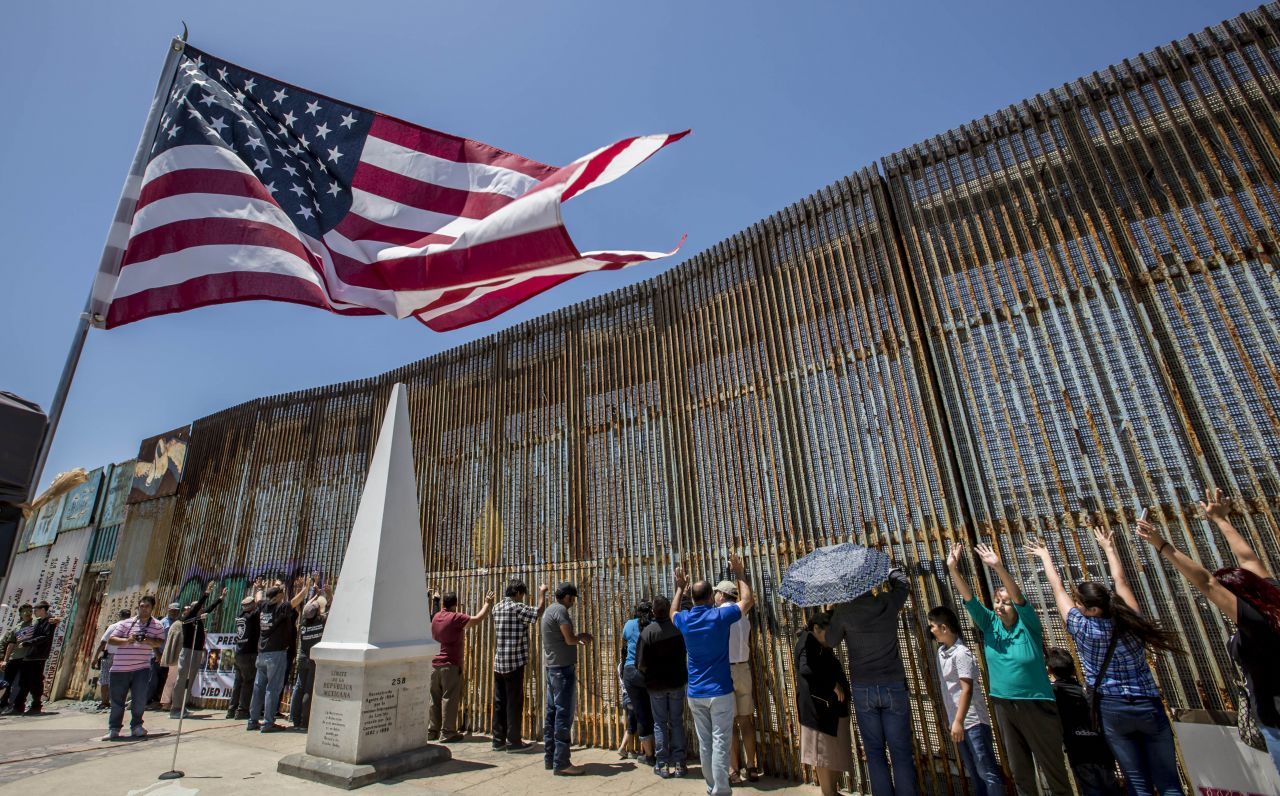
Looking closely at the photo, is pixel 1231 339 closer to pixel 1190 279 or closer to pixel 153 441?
pixel 1190 279

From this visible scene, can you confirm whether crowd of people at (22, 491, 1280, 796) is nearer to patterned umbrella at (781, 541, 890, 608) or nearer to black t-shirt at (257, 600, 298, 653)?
patterned umbrella at (781, 541, 890, 608)

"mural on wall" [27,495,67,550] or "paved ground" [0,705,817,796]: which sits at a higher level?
"mural on wall" [27,495,67,550]

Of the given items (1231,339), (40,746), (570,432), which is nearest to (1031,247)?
(1231,339)

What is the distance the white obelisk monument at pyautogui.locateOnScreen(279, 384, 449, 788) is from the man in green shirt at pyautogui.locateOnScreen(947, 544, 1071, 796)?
4950 millimetres

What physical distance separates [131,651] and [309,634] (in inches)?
84.7

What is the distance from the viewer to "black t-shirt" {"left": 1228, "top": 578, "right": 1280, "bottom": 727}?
2887 millimetres

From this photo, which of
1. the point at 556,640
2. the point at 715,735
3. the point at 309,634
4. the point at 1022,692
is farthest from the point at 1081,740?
the point at 309,634

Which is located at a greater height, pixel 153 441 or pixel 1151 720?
pixel 153 441

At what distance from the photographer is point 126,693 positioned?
7.50 metres

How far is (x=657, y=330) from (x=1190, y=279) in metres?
5.23

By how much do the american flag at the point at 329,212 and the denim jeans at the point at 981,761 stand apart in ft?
13.7

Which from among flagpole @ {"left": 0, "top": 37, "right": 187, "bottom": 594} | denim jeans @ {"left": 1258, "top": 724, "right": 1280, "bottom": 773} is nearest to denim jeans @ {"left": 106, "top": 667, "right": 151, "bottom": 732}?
flagpole @ {"left": 0, "top": 37, "right": 187, "bottom": 594}

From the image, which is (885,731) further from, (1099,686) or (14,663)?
(14,663)

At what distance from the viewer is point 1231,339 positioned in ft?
14.7
